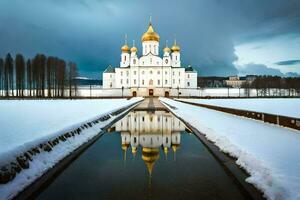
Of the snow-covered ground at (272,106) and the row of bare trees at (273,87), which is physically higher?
the row of bare trees at (273,87)

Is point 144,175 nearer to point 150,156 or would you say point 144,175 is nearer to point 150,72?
point 150,156

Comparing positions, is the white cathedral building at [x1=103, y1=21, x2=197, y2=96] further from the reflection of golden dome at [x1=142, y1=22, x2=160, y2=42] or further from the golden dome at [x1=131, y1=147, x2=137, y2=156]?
the golden dome at [x1=131, y1=147, x2=137, y2=156]

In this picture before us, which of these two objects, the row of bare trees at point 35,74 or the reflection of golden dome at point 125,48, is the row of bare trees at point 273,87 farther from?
the row of bare trees at point 35,74

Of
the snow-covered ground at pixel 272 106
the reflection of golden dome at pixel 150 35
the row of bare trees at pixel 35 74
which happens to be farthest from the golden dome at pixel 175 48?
the snow-covered ground at pixel 272 106

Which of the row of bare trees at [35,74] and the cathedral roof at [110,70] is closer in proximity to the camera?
the row of bare trees at [35,74]

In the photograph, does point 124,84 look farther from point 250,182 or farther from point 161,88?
point 250,182

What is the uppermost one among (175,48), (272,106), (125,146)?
(175,48)

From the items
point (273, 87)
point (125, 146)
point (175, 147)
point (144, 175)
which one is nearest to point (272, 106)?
point (175, 147)

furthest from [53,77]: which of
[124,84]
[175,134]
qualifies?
[175,134]

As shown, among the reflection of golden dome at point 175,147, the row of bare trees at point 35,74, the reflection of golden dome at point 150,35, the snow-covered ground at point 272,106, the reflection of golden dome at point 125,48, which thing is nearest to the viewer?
the reflection of golden dome at point 175,147

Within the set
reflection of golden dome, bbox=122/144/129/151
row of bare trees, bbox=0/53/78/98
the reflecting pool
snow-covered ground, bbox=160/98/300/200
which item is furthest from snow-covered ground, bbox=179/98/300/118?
row of bare trees, bbox=0/53/78/98

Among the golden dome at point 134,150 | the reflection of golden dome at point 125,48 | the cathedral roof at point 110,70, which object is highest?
the reflection of golden dome at point 125,48

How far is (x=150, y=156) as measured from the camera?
9203 millimetres

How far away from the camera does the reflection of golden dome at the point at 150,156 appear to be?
8016mm
